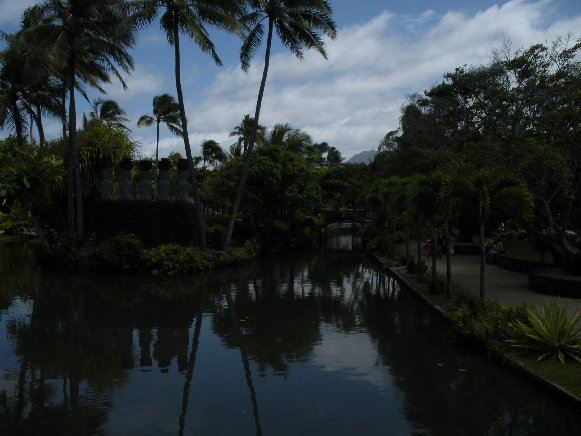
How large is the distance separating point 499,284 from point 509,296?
241 cm

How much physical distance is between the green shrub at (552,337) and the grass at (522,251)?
1064 centimetres

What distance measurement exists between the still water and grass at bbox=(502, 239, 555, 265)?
8.66 meters

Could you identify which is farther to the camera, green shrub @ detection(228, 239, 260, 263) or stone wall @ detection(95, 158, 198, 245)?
green shrub @ detection(228, 239, 260, 263)

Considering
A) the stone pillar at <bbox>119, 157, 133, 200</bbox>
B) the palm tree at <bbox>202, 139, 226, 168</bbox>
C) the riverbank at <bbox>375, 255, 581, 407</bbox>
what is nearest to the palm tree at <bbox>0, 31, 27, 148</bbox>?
the stone pillar at <bbox>119, 157, 133, 200</bbox>

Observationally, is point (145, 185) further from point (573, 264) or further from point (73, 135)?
point (573, 264)

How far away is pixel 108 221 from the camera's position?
22.9 meters

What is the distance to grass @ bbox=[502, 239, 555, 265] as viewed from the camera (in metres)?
19.8

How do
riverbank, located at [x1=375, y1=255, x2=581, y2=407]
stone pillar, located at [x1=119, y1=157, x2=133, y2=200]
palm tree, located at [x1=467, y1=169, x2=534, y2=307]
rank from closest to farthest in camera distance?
riverbank, located at [x1=375, y1=255, x2=581, y2=407] < palm tree, located at [x1=467, y1=169, x2=534, y2=307] < stone pillar, located at [x1=119, y1=157, x2=133, y2=200]

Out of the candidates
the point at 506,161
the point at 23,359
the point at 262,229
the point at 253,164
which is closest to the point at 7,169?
the point at 23,359

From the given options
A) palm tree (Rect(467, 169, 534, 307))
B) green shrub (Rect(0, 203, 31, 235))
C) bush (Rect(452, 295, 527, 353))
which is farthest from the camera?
green shrub (Rect(0, 203, 31, 235))

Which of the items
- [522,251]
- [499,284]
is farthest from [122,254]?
[522,251]

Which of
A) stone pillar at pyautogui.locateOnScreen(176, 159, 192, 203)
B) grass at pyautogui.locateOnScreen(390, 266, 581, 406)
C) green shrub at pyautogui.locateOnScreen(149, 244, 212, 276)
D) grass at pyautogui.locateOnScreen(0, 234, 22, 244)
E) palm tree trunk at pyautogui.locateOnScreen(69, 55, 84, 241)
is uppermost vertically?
palm tree trunk at pyautogui.locateOnScreen(69, 55, 84, 241)

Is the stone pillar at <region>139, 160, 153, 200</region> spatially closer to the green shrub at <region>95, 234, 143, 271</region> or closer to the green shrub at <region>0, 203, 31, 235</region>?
the green shrub at <region>95, 234, 143, 271</region>

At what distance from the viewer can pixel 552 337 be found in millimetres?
7988
